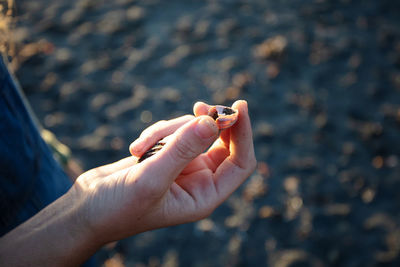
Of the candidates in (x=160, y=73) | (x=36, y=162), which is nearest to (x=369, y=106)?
(x=160, y=73)

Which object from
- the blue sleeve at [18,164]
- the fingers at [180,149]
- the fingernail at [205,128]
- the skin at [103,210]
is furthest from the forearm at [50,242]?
the fingernail at [205,128]

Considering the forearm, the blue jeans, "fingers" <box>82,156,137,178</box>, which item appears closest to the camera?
the forearm

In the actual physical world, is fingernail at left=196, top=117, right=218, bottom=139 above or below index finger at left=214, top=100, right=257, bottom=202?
above

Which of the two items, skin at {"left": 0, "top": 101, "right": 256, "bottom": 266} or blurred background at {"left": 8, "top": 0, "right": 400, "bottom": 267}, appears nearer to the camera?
skin at {"left": 0, "top": 101, "right": 256, "bottom": 266}

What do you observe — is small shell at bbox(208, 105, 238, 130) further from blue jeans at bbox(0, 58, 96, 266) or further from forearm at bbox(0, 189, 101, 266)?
blue jeans at bbox(0, 58, 96, 266)

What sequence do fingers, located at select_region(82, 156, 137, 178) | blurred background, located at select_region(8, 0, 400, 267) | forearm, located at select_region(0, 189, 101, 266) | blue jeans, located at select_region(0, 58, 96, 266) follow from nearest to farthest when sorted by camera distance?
forearm, located at select_region(0, 189, 101, 266)
blue jeans, located at select_region(0, 58, 96, 266)
fingers, located at select_region(82, 156, 137, 178)
blurred background, located at select_region(8, 0, 400, 267)

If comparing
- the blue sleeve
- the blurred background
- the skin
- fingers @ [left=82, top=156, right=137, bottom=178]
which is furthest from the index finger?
the blurred background

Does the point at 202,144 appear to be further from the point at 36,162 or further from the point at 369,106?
the point at 369,106

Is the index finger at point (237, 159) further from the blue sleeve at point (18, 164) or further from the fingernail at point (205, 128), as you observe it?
the blue sleeve at point (18, 164)
